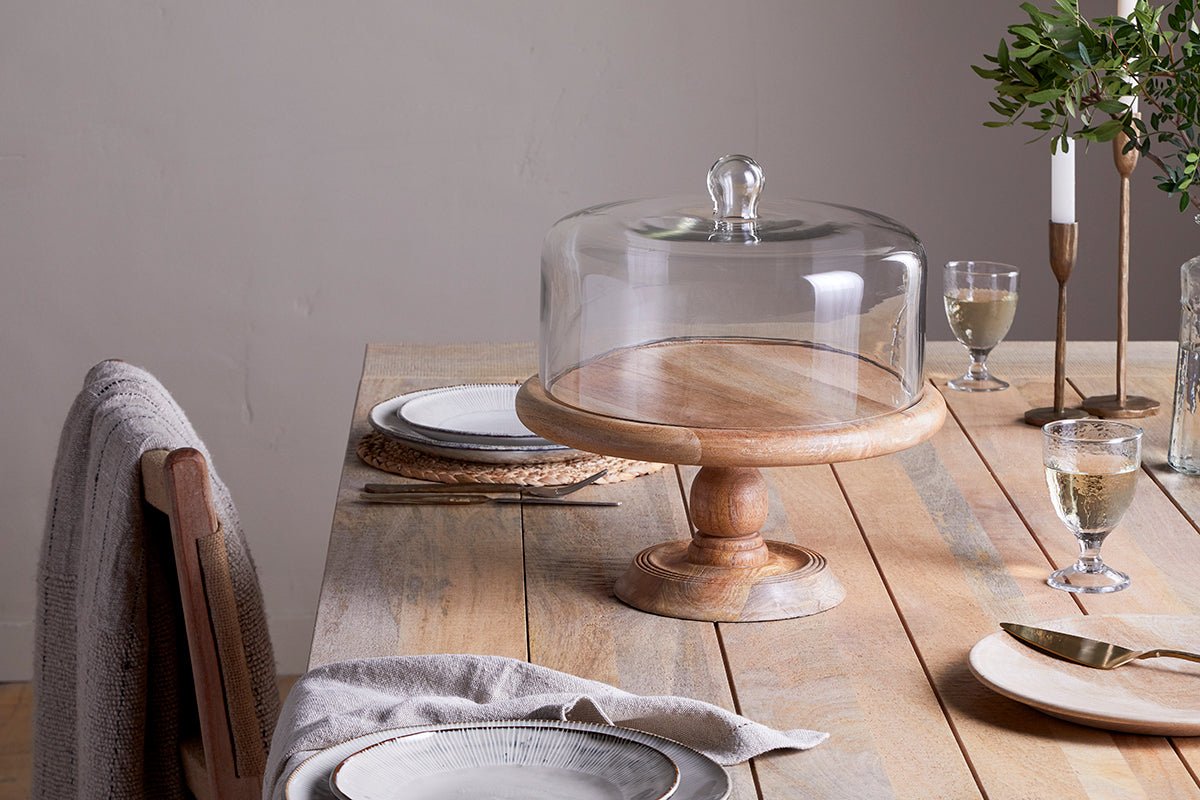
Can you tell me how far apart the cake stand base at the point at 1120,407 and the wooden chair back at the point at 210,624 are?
3.34ft

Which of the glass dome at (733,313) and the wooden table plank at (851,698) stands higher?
the glass dome at (733,313)

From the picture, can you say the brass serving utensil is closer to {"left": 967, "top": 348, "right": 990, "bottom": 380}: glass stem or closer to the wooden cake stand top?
the wooden cake stand top

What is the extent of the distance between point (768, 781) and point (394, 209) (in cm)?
227

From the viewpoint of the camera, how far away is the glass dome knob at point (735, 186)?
1.17m

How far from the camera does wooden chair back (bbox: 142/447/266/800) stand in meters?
1.12

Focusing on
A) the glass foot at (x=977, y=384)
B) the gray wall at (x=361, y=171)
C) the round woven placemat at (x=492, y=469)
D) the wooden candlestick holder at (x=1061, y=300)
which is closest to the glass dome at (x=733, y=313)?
the round woven placemat at (x=492, y=469)

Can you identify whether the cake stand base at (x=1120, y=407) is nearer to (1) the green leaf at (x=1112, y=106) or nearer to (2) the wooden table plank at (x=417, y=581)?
(1) the green leaf at (x=1112, y=106)

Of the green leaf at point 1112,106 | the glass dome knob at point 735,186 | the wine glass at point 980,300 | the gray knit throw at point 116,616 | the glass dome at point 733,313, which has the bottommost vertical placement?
the gray knit throw at point 116,616

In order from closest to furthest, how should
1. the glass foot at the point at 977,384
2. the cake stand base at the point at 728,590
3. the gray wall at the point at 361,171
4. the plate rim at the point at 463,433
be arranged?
1. the cake stand base at the point at 728,590
2. the plate rim at the point at 463,433
3. the glass foot at the point at 977,384
4. the gray wall at the point at 361,171

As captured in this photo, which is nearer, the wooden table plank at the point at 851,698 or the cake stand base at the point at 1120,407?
the wooden table plank at the point at 851,698

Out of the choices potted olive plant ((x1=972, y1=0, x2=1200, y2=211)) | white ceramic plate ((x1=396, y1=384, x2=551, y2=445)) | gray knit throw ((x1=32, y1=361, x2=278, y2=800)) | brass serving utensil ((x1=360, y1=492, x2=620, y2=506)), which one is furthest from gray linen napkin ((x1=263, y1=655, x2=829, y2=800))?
potted olive plant ((x1=972, y1=0, x2=1200, y2=211))

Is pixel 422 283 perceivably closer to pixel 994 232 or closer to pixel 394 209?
pixel 394 209

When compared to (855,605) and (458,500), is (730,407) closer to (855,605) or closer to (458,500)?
(855,605)

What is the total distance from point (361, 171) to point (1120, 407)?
5.76 feet
